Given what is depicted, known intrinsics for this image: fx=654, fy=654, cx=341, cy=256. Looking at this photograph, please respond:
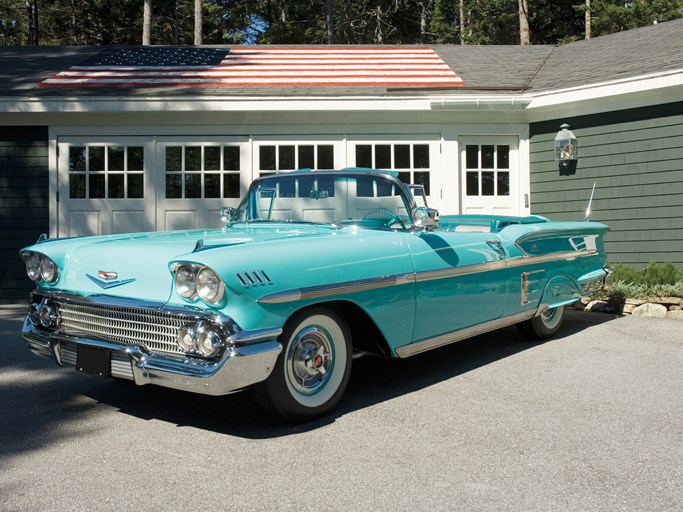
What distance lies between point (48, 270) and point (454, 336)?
2.58 m

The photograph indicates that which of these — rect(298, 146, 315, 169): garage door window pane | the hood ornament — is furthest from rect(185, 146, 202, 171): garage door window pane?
the hood ornament

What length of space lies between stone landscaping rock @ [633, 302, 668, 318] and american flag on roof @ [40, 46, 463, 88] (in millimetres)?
4323

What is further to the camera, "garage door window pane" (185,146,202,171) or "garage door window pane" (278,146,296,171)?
"garage door window pane" (278,146,296,171)

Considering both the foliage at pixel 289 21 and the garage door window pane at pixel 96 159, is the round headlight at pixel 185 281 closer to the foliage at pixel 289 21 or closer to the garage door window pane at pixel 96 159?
the garage door window pane at pixel 96 159

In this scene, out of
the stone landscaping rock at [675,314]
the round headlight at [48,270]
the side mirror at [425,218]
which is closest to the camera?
the round headlight at [48,270]

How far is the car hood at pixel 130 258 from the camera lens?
3.32 meters

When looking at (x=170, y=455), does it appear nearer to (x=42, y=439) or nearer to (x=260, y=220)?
(x=42, y=439)

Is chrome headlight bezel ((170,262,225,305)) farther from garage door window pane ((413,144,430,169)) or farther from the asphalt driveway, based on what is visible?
garage door window pane ((413,144,430,169))

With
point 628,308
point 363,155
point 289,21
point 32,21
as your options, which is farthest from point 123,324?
point 32,21

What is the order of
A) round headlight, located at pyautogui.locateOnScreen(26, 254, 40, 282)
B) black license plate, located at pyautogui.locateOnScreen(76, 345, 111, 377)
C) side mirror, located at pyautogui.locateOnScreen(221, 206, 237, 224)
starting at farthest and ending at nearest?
side mirror, located at pyautogui.locateOnScreen(221, 206, 237, 224)
round headlight, located at pyautogui.locateOnScreen(26, 254, 40, 282)
black license plate, located at pyautogui.locateOnScreen(76, 345, 111, 377)

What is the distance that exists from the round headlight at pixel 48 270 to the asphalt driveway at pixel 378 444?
80 centimetres

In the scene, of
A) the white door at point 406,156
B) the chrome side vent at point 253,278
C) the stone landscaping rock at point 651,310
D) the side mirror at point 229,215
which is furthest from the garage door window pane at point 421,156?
the chrome side vent at point 253,278

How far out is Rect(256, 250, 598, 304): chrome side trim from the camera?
131 inches

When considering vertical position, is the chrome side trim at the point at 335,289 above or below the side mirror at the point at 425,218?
below
